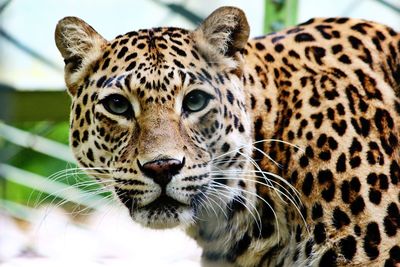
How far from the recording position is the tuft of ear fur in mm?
4203

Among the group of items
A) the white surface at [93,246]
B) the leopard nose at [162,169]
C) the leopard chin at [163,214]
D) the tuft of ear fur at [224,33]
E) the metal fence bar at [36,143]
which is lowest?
the white surface at [93,246]

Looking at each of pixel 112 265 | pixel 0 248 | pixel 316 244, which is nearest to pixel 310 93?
pixel 316 244

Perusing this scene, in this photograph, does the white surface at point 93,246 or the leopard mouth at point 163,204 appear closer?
the leopard mouth at point 163,204

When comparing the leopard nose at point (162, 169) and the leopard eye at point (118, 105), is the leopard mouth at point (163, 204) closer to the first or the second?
the leopard nose at point (162, 169)

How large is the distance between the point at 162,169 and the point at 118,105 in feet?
1.16

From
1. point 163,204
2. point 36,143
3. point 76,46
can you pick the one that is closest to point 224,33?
point 76,46

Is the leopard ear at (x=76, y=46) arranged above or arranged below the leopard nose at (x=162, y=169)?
above

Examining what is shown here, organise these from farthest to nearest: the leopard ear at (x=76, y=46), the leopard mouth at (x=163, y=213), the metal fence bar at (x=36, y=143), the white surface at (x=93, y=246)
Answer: the metal fence bar at (x=36, y=143) → the white surface at (x=93, y=246) → the leopard ear at (x=76, y=46) → the leopard mouth at (x=163, y=213)

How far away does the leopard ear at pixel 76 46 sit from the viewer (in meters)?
4.20

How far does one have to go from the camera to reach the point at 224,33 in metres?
4.21

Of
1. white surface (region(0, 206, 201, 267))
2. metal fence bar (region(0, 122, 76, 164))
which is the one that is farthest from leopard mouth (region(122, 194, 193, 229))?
metal fence bar (region(0, 122, 76, 164))

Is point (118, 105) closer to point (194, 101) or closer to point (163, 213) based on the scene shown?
point (194, 101)

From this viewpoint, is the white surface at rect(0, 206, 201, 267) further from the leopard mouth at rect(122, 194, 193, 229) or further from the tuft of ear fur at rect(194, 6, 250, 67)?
the tuft of ear fur at rect(194, 6, 250, 67)

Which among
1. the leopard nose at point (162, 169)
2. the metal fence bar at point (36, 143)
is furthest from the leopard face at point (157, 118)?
the metal fence bar at point (36, 143)
